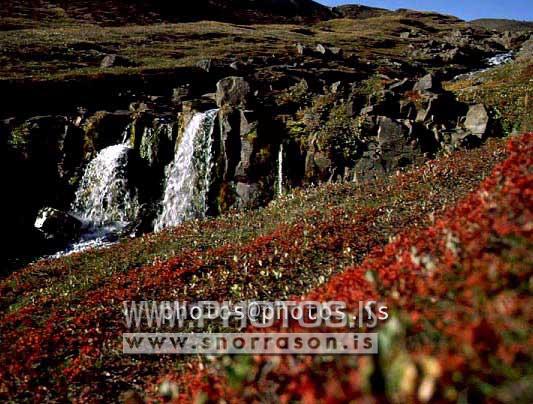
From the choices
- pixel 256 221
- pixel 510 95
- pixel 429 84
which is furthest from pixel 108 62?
pixel 510 95

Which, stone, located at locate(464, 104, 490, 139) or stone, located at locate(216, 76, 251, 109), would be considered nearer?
stone, located at locate(464, 104, 490, 139)

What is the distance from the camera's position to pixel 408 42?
9338cm

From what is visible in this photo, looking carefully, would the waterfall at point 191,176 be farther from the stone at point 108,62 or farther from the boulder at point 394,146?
the stone at point 108,62

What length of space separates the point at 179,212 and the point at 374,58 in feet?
167

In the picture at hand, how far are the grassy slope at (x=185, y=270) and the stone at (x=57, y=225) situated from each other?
22.6ft

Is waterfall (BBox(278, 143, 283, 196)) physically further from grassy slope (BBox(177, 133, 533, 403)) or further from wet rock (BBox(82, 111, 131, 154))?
grassy slope (BBox(177, 133, 533, 403))

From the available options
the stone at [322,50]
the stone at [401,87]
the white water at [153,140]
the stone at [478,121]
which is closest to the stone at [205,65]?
the white water at [153,140]

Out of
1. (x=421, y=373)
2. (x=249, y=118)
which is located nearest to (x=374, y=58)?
(x=249, y=118)

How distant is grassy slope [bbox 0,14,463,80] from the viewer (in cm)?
4725

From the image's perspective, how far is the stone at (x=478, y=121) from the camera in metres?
26.7

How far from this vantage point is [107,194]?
104 ft

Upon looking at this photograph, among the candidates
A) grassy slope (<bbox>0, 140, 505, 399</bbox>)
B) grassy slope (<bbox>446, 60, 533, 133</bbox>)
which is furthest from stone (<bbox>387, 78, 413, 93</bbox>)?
grassy slope (<bbox>0, 140, 505, 399</bbox>)

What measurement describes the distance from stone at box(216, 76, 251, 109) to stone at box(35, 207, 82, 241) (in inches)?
477

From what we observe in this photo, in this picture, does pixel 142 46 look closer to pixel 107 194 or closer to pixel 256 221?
pixel 107 194
